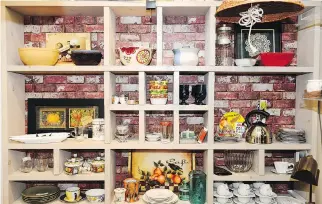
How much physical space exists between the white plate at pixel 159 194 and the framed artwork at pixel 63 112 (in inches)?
29.0

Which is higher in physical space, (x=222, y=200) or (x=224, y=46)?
(x=224, y=46)

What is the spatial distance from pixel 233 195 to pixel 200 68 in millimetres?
1018

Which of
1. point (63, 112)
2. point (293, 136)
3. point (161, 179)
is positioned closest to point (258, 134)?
point (293, 136)

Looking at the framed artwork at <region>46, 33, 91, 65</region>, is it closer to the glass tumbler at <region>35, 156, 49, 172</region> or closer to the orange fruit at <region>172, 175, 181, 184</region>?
the glass tumbler at <region>35, 156, 49, 172</region>

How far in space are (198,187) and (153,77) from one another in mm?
950

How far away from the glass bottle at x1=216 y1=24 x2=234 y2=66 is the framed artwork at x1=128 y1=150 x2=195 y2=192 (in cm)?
79

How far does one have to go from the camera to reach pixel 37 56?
7.25ft

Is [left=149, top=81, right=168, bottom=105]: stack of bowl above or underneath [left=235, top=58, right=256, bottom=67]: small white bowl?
underneath

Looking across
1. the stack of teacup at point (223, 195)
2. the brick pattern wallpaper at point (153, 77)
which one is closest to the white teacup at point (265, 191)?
the stack of teacup at point (223, 195)

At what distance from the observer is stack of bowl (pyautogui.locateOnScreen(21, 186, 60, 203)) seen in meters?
2.24

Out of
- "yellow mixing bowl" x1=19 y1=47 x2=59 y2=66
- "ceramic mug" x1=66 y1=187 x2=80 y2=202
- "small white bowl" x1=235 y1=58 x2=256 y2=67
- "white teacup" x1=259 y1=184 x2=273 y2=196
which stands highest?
"yellow mixing bowl" x1=19 y1=47 x2=59 y2=66

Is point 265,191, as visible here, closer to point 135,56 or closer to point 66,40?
point 135,56

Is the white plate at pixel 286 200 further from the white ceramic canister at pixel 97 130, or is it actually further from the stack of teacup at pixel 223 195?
the white ceramic canister at pixel 97 130

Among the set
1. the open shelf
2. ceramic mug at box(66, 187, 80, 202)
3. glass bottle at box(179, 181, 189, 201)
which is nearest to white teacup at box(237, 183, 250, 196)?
glass bottle at box(179, 181, 189, 201)
